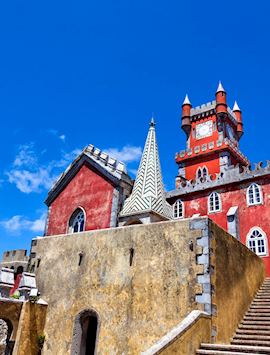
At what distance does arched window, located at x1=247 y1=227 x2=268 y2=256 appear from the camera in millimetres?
20042

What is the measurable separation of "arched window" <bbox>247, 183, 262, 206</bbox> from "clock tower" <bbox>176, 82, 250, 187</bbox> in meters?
7.06

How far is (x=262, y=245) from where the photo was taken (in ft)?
66.3

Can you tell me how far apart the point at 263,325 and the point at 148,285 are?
11.6ft

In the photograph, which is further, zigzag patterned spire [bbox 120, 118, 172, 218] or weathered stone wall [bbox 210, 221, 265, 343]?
zigzag patterned spire [bbox 120, 118, 172, 218]

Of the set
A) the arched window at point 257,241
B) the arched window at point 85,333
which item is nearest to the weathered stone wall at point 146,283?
the arched window at point 85,333

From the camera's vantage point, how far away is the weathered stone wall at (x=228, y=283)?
33.7ft

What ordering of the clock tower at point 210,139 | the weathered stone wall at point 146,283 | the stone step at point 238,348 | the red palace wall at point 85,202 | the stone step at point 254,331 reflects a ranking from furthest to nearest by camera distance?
the clock tower at point 210,139, the red palace wall at point 85,202, the weathered stone wall at point 146,283, the stone step at point 254,331, the stone step at point 238,348

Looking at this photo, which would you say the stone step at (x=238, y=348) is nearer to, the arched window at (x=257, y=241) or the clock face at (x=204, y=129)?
the arched window at (x=257, y=241)

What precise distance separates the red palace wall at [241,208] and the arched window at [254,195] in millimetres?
204

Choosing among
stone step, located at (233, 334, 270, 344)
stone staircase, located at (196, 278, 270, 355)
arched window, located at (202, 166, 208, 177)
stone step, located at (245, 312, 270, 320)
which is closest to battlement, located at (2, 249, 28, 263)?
arched window, located at (202, 166, 208, 177)

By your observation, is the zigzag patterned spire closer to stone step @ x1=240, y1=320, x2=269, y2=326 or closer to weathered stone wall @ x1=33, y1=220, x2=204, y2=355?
weathered stone wall @ x1=33, y1=220, x2=204, y2=355

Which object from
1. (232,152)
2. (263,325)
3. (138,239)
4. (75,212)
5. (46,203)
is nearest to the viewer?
(263,325)

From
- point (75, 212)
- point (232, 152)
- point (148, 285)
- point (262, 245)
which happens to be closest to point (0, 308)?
point (148, 285)

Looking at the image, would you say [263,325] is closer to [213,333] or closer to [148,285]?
[213,333]
